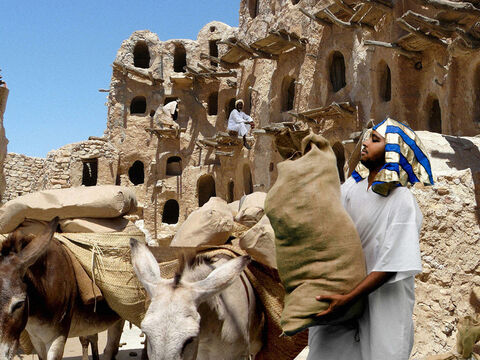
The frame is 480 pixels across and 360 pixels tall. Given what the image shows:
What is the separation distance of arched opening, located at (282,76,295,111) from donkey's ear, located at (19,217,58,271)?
18709 mm

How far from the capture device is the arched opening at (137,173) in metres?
31.4

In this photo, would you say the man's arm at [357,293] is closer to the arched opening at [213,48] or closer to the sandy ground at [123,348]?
the sandy ground at [123,348]

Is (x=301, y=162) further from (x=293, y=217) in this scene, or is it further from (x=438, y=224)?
(x=438, y=224)

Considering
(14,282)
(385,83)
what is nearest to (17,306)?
(14,282)

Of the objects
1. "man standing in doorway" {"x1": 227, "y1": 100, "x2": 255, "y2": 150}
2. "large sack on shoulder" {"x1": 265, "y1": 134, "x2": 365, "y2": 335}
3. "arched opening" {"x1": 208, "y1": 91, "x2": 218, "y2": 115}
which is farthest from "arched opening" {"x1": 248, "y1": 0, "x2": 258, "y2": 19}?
"large sack on shoulder" {"x1": 265, "y1": 134, "x2": 365, "y2": 335}

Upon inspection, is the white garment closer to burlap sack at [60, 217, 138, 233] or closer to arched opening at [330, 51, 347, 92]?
arched opening at [330, 51, 347, 92]

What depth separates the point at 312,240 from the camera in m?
2.43

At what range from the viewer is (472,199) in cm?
595

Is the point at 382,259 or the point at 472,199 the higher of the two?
the point at 472,199

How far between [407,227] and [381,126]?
1.73 feet

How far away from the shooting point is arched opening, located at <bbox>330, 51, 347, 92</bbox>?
20.0 meters

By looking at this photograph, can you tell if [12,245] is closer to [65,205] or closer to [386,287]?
[65,205]

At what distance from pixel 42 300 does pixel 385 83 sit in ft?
48.6

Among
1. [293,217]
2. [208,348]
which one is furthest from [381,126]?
[208,348]
